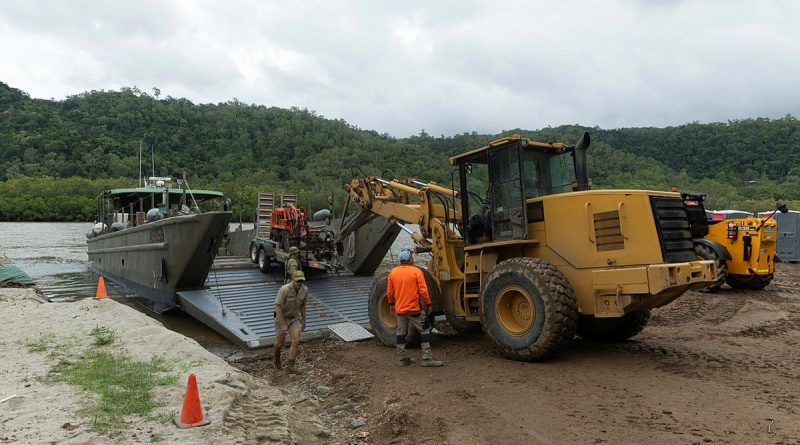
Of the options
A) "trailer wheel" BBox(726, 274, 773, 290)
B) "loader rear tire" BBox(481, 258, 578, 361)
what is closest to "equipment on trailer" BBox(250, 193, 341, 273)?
"loader rear tire" BBox(481, 258, 578, 361)

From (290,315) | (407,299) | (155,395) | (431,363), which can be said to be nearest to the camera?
(155,395)

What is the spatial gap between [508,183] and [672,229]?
1938mm

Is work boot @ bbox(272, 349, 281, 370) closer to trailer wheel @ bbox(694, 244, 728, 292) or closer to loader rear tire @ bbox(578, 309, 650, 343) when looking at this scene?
loader rear tire @ bbox(578, 309, 650, 343)

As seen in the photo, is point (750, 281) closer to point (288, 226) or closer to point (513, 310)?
point (513, 310)

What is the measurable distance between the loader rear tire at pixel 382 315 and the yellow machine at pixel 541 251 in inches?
0.6

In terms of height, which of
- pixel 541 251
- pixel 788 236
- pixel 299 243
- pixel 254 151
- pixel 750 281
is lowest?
pixel 750 281

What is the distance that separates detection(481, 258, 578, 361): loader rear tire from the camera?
18.9 ft

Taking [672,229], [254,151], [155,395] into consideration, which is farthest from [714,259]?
[254,151]

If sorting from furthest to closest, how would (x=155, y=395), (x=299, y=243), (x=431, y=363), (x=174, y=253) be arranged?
(x=299, y=243) < (x=174, y=253) < (x=431, y=363) < (x=155, y=395)

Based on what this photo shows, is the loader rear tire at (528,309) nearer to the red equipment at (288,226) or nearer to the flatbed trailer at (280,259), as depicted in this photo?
the flatbed trailer at (280,259)

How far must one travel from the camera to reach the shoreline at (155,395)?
151 inches

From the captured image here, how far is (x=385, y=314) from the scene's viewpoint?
787cm

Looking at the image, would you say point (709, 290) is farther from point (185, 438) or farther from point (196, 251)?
point (185, 438)

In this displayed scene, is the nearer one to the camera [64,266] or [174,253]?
[174,253]
